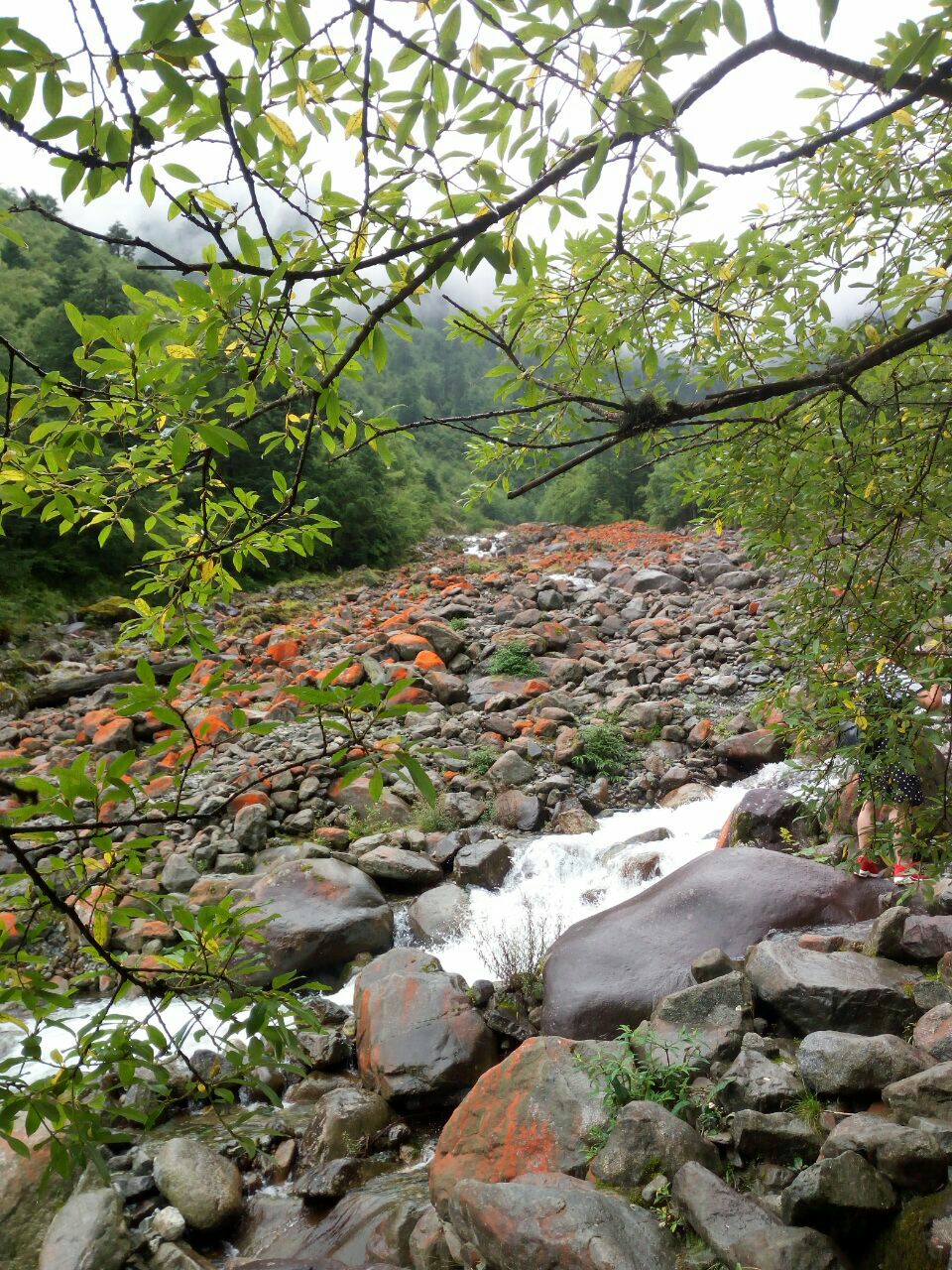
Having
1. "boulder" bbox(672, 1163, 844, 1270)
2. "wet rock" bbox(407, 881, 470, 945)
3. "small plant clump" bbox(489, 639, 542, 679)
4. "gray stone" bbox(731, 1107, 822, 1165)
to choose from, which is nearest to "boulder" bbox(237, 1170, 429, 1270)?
"boulder" bbox(672, 1163, 844, 1270)

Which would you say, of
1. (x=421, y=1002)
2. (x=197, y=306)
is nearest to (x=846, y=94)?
(x=197, y=306)

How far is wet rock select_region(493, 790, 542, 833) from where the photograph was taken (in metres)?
7.88

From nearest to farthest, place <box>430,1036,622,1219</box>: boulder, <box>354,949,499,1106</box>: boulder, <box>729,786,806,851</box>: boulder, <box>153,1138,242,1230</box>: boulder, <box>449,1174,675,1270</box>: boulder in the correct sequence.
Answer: <box>449,1174,675,1270</box>: boulder
<box>430,1036,622,1219</box>: boulder
<box>153,1138,242,1230</box>: boulder
<box>354,949,499,1106</box>: boulder
<box>729,786,806,851</box>: boulder

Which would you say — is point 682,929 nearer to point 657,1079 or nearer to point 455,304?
point 657,1079

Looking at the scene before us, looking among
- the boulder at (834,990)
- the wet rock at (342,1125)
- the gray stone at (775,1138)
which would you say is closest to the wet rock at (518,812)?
the wet rock at (342,1125)

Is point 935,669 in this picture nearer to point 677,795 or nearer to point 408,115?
point 408,115

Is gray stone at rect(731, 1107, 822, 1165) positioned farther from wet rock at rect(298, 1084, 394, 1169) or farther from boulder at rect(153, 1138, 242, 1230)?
boulder at rect(153, 1138, 242, 1230)

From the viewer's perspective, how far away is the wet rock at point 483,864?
697 centimetres

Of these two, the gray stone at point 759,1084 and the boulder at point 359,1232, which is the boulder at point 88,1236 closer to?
the boulder at point 359,1232

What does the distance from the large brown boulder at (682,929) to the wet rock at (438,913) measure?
4.92 feet

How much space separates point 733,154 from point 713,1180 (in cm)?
340

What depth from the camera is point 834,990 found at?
3.43 meters

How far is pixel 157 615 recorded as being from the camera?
6.00 feet

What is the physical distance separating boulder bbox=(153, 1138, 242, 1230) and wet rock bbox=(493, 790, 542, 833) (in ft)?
14.1
